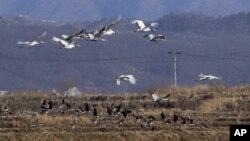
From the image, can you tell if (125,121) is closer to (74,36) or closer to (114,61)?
(74,36)

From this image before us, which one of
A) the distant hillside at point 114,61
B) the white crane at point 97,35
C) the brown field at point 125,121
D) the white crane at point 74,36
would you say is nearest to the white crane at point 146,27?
the white crane at point 97,35

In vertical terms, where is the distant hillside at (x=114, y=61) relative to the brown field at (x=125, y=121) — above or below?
above

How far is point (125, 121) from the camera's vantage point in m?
33.5

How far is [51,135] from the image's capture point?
26.8 meters

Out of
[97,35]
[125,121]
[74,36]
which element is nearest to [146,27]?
[97,35]

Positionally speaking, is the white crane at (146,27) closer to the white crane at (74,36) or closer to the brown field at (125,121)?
the white crane at (74,36)

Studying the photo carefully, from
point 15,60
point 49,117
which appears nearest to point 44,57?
point 15,60

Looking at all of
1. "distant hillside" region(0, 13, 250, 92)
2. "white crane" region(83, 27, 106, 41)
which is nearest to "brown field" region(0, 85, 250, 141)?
"white crane" region(83, 27, 106, 41)

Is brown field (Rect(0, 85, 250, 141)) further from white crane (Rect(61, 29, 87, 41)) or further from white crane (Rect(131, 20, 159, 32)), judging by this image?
white crane (Rect(131, 20, 159, 32))

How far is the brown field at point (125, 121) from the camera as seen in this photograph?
27156 millimetres

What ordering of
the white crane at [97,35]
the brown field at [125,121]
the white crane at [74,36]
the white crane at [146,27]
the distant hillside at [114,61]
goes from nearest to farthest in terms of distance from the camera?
1. the brown field at [125,121]
2. the white crane at [97,35]
3. the white crane at [146,27]
4. the white crane at [74,36]
5. the distant hillside at [114,61]

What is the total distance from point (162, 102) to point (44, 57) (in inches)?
3928

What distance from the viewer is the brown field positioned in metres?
27.2

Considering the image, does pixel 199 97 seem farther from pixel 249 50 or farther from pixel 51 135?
pixel 249 50
